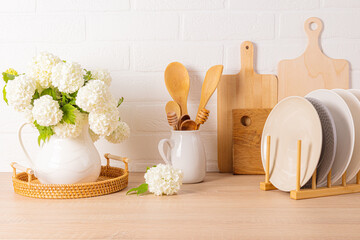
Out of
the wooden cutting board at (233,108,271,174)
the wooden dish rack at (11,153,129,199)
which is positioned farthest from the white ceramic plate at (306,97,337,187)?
the wooden dish rack at (11,153,129,199)

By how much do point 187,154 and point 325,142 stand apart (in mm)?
394

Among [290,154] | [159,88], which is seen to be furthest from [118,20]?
[290,154]

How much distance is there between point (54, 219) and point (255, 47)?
35.0 inches

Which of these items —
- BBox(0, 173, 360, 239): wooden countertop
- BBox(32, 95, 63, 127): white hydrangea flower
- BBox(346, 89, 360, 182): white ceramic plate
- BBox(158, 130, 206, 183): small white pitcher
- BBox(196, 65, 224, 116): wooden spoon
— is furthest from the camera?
BBox(196, 65, 224, 116): wooden spoon

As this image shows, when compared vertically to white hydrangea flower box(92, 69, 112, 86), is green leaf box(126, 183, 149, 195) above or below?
below

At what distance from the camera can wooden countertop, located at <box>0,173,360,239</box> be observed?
746mm

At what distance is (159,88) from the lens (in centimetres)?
136

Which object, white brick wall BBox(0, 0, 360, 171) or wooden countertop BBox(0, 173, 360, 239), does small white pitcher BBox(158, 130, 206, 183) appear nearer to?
wooden countertop BBox(0, 173, 360, 239)

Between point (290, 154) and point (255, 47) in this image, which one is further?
point (255, 47)

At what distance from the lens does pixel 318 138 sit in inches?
39.0

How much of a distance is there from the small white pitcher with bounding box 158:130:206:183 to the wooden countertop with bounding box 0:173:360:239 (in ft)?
0.24

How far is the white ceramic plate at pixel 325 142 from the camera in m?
1.02

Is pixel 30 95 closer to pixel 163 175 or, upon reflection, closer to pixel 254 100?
pixel 163 175

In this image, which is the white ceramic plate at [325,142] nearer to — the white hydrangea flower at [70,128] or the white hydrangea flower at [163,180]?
Result: the white hydrangea flower at [163,180]
